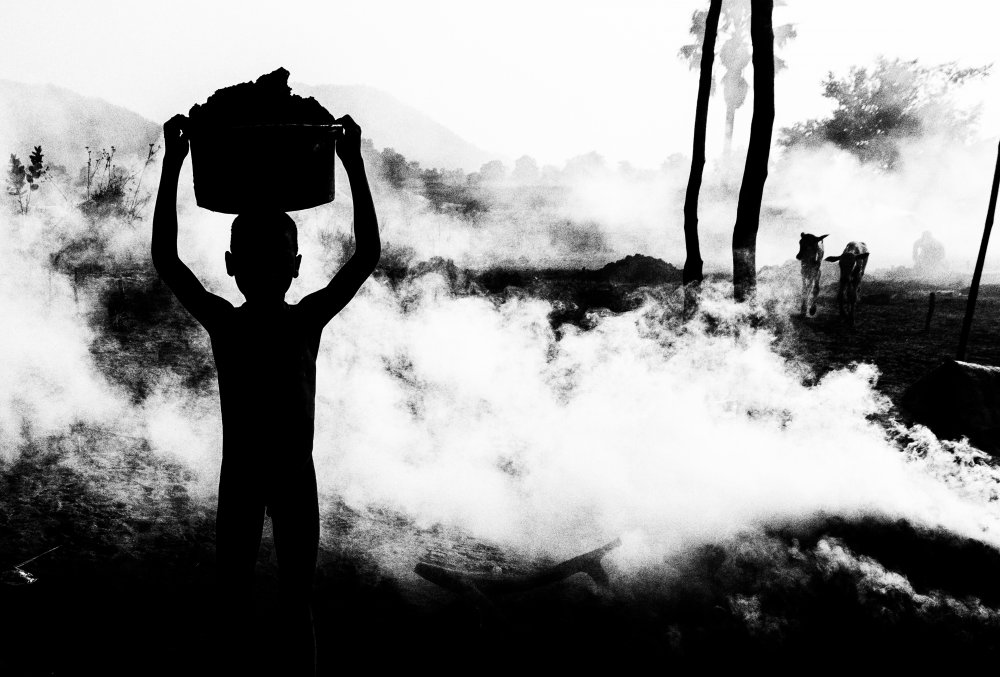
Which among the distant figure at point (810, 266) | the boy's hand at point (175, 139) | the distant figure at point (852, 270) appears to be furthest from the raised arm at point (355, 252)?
the distant figure at point (810, 266)

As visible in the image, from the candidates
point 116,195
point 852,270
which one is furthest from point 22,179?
point 852,270

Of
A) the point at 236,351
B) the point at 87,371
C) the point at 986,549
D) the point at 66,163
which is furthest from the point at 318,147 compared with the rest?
the point at 66,163

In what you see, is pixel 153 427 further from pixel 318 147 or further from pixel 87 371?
pixel 318 147

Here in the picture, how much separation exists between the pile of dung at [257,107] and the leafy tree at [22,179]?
962 centimetres

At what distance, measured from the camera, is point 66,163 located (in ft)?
49.7

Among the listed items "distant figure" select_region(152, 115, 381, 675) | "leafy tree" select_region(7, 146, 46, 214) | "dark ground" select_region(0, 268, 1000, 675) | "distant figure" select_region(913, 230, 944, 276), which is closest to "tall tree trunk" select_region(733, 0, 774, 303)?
"dark ground" select_region(0, 268, 1000, 675)

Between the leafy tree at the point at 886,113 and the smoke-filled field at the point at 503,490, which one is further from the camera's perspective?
the leafy tree at the point at 886,113

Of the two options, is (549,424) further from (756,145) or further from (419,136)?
(419,136)

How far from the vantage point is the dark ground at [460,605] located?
3.05 meters

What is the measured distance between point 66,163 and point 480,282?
9685mm

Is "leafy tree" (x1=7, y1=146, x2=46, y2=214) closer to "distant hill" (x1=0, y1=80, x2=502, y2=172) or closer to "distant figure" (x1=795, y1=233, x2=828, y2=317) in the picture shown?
"distant hill" (x1=0, y1=80, x2=502, y2=172)

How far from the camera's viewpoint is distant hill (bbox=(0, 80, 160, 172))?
16.0m

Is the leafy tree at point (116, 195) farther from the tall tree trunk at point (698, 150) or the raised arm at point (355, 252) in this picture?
the raised arm at point (355, 252)

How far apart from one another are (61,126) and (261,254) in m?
22.7
